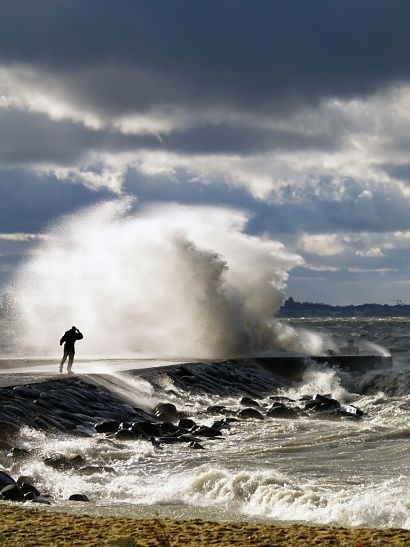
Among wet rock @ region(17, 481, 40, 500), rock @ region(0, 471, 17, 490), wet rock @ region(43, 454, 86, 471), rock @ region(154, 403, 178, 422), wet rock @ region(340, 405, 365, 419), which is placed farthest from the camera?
wet rock @ region(340, 405, 365, 419)

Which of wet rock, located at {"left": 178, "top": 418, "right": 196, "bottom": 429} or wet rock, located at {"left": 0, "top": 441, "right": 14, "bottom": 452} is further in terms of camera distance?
wet rock, located at {"left": 178, "top": 418, "right": 196, "bottom": 429}

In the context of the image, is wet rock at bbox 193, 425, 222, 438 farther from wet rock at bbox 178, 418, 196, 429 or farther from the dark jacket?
the dark jacket

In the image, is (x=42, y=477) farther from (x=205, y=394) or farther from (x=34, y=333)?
(x=34, y=333)

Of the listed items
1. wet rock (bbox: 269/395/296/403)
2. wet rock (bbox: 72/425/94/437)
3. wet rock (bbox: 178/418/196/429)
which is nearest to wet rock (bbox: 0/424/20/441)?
wet rock (bbox: 72/425/94/437)

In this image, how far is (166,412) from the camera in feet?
63.8

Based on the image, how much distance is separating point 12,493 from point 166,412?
9.56m

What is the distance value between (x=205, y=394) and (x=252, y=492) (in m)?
12.9

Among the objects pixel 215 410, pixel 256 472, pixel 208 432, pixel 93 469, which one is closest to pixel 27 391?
pixel 208 432

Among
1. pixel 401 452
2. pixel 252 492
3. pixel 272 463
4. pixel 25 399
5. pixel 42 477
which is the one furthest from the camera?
pixel 25 399

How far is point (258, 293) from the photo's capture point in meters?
43.7

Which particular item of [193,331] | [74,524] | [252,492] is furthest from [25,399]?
[193,331]

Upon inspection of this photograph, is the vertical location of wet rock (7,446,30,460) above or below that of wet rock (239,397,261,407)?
below

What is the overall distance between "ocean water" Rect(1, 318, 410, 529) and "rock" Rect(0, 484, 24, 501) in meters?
0.49

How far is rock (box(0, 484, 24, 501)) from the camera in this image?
9.98 metres
